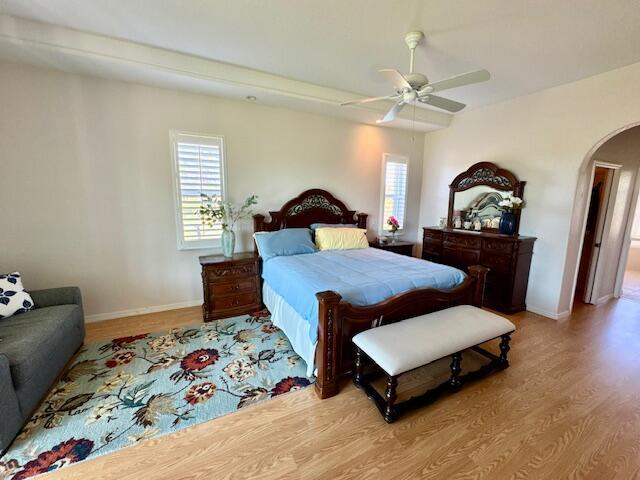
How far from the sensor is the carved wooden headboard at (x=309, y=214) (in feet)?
13.0

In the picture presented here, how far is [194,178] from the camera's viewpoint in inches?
137

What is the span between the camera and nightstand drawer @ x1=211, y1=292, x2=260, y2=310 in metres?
3.33

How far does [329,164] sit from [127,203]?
281cm

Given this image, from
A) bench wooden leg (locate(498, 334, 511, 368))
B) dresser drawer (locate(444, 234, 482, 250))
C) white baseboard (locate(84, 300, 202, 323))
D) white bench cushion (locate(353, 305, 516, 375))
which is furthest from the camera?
dresser drawer (locate(444, 234, 482, 250))

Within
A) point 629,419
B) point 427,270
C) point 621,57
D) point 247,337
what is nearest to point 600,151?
point 621,57

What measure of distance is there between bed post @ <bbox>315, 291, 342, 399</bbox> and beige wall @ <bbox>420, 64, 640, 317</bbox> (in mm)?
3192

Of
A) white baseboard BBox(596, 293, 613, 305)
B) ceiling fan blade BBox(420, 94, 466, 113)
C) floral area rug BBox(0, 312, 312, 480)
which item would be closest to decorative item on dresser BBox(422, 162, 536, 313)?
white baseboard BBox(596, 293, 613, 305)

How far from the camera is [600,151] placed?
3.51m

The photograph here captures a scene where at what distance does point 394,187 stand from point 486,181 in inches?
57.9

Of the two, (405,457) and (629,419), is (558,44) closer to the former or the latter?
(629,419)

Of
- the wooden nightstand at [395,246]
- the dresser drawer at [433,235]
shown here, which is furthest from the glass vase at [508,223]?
the wooden nightstand at [395,246]

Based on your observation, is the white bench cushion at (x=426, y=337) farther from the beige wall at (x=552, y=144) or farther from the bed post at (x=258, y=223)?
the bed post at (x=258, y=223)

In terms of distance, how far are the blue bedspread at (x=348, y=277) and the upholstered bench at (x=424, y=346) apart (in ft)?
1.03

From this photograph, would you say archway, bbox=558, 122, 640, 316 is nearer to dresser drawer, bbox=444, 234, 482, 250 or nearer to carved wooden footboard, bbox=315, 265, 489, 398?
dresser drawer, bbox=444, 234, 482, 250
